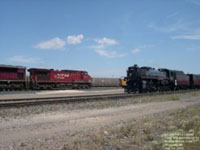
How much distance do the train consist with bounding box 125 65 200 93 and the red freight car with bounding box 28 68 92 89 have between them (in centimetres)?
1484

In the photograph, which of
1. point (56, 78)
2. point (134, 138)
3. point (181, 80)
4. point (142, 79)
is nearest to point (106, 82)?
point (56, 78)

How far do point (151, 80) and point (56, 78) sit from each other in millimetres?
17021

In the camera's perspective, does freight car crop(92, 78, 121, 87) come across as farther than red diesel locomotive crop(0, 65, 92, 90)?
Yes

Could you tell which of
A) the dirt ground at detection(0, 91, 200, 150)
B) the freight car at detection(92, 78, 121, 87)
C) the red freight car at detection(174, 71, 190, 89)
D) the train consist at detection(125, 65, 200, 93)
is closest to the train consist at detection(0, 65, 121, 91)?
the freight car at detection(92, 78, 121, 87)

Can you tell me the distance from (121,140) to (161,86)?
2660 centimetres

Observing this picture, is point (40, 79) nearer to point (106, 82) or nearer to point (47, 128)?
point (106, 82)

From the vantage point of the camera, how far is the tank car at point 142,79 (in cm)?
2878

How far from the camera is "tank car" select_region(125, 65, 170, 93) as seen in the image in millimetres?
28780

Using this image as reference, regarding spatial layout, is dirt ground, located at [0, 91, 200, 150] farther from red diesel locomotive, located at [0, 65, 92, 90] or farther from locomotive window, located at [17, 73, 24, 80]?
locomotive window, located at [17, 73, 24, 80]

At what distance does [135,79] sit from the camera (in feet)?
94.4

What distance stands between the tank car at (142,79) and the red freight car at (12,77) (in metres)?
16.3

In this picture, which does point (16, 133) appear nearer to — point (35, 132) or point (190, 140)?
point (35, 132)

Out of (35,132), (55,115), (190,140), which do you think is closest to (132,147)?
(190,140)

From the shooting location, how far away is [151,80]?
A: 30.5 m
